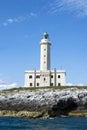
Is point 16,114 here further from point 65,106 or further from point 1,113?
point 65,106

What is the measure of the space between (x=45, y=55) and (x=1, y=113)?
75.7 ft

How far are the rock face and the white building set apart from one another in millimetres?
15454

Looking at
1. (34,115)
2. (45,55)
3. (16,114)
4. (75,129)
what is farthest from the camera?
(45,55)

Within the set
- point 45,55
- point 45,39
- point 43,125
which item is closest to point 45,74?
point 45,55

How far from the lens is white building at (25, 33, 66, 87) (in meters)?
83.8

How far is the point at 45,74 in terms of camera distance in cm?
8356

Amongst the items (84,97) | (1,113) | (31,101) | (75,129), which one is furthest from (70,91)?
(75,129)

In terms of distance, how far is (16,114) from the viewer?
2480 inches

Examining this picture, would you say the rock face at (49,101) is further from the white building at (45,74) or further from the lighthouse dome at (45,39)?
the lighthouse dome at (45,39)

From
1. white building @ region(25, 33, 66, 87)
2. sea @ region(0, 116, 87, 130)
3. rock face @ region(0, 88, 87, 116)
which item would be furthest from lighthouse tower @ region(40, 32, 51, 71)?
sea @ region(0, 116, 87, 130)

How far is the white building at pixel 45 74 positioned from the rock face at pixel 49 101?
1545cm

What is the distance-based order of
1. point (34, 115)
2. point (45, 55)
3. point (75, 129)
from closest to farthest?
point (75, 129) < point (34, 115) < point (45, 55)

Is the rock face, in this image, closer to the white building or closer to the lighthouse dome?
the white building

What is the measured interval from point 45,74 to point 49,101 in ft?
63.3
